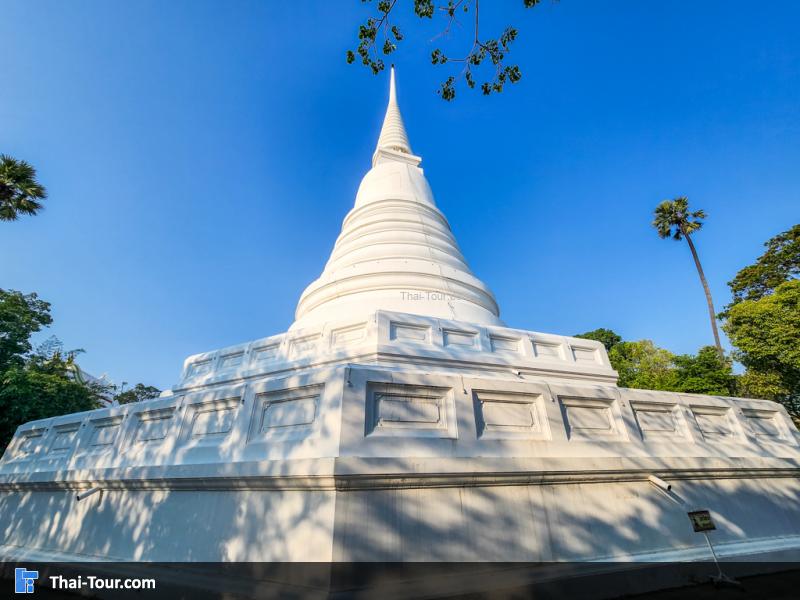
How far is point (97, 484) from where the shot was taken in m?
5.38

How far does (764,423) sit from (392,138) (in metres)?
18.4

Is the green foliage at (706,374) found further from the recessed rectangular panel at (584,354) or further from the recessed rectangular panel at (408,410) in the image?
the recessed rectangular panel at (408,410)

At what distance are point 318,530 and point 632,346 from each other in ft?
117

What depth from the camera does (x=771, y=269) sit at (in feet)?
90.8

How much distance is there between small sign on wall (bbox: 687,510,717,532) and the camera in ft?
15.7

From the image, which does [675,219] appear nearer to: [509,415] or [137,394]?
[509,415]

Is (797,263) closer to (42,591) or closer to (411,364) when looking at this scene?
(411,364)

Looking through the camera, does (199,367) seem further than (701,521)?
Yes

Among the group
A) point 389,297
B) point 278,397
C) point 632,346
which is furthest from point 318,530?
Answer: point 632,346

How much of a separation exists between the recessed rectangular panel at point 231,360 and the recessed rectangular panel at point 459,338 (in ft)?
15.7

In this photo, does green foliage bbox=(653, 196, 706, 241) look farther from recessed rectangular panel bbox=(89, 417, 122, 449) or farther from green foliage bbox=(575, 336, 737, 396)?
recessed rectangular panel bbox=(89, 417, 122, 449)

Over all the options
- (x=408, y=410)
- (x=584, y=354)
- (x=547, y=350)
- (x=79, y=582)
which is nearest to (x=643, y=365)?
(x=584, y=354)

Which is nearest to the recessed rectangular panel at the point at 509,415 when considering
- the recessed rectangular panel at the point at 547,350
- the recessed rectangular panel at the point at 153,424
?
the recessed rectangular panel at the point at 547,350

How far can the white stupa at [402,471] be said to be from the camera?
393cm
